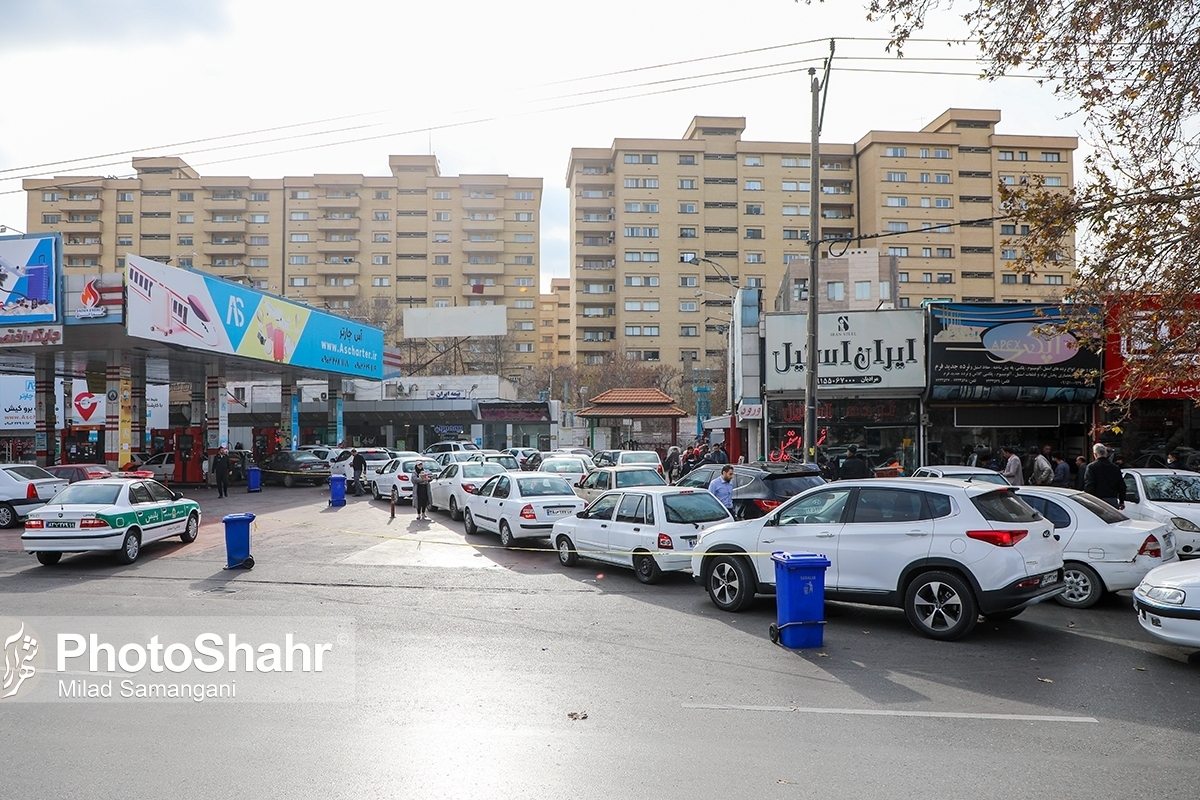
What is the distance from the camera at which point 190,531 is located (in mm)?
17781

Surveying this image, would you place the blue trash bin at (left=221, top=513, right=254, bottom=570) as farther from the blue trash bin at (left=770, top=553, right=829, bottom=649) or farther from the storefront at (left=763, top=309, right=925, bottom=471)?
the storefront at (left=763, top=309, right=925, bottom=471)

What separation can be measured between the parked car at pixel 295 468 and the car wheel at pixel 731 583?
87.6 feet

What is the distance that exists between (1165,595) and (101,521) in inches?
599

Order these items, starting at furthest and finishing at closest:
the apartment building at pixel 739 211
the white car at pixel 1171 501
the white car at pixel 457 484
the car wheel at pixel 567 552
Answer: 1. the apartment building at pixel 739 211
2. the white car at pixel 457 484
3. the car wheel at pixel 567 552
4. the white car at pixel 1171 501

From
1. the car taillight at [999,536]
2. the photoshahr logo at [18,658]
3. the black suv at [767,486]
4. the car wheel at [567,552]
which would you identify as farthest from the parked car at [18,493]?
the car taillight at [999,536]

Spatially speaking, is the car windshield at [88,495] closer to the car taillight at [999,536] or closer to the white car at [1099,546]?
the car taillight at [999,536]

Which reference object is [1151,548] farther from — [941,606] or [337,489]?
[337,489]

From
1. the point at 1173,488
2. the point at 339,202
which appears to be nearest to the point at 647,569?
the point at 1173,488

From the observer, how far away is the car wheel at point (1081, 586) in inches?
433

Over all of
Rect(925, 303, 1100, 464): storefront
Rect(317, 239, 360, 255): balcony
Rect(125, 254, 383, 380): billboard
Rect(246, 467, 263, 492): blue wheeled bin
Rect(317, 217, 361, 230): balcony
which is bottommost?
Rect(246, 467, 263, 492): blue wheeled bin

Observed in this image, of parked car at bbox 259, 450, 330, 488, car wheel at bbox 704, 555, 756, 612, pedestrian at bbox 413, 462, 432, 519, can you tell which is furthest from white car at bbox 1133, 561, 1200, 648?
parked car at bbox 259, 450, 330, 488

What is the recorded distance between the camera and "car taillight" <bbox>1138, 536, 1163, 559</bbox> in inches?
422

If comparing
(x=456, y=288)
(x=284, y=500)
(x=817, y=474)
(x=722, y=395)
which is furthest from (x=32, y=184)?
(x=817, y=474)

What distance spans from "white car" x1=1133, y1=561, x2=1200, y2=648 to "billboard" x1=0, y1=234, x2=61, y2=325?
90.0ft
